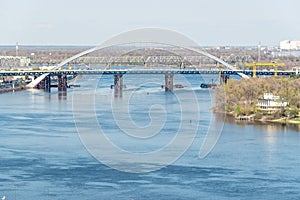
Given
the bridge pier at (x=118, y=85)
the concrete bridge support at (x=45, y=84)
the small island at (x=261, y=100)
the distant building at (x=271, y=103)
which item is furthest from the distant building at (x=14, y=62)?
the distant building at (x=271, y=103)

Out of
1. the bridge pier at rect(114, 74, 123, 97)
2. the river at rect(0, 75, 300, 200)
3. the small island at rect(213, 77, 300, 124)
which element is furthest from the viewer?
the bridge pier at rect(114, 74, 123, 97)

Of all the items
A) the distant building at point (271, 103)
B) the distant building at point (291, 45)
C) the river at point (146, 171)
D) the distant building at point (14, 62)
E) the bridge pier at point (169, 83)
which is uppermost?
the distant building at point (291, 45)

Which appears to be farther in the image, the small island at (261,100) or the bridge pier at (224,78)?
the bridge pier at (224,78)

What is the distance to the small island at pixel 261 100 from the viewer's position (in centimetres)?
1738

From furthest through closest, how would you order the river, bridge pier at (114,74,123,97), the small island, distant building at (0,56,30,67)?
1. distant building at (0,56,30,67)
2. bridge pier at (114,74,123,97)
3. the small island
4. the river

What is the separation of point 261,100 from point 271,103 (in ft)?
1.07

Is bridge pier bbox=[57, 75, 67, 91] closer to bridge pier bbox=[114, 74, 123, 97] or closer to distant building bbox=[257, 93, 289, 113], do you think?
bridge pier bbox=[114, 74, 123, 97]

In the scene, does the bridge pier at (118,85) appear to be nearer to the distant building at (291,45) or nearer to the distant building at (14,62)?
the distant building at (14,62)

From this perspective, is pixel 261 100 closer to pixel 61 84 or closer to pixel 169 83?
pixel 169 83

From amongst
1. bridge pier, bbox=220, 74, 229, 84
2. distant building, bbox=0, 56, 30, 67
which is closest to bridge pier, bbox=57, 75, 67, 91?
bridge pier, bbox=220, 74, 229, 84

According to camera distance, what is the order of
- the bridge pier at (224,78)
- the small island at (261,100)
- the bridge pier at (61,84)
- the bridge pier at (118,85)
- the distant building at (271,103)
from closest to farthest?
the small island at (261,100)
the distant building at (271,103)
the bridge pier at (118,85)
the bridge pier at (224,78)
the bridge pier at (61,84)

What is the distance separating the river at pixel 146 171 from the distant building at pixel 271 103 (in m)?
1.00

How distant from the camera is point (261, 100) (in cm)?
1827

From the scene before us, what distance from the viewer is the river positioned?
32.1 feet
